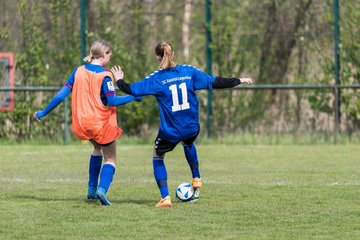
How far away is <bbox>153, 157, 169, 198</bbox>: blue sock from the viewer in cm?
950

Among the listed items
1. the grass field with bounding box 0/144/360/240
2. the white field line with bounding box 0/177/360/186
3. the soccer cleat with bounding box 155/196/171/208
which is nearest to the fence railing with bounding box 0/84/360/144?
the grass field with bounding box 0/144/360/240

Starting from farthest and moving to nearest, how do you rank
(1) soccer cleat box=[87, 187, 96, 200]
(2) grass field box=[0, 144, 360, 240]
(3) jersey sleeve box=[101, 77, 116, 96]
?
(1) soccer cleat box=[87, 187, 96, 200]
(3) jersey sleeve box=[101, 77, 116, 96]
(2) grass field box=[0, 144, 360, 240]

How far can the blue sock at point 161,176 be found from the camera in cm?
950

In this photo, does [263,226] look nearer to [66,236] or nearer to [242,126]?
[66,236]

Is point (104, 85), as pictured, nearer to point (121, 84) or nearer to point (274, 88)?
point (121, 84)

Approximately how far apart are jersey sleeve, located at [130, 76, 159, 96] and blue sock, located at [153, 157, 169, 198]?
698 mm

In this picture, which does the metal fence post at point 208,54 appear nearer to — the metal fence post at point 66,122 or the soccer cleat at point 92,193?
the metal fence post at point 66,122

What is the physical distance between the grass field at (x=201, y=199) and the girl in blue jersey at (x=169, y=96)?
57cm

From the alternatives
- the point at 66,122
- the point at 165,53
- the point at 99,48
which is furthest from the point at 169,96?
the point at 66,122

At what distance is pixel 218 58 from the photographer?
67.1 feet

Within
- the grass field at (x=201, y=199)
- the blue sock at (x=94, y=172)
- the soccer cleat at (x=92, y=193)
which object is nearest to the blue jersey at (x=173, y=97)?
the grass field at (x=201, y=199)

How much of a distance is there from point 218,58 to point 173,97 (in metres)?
11.0

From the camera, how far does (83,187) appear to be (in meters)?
11.4

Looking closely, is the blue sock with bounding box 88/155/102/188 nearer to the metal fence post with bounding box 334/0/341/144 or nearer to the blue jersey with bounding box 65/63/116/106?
the blue jersey with bounding box 65/63/116/106
